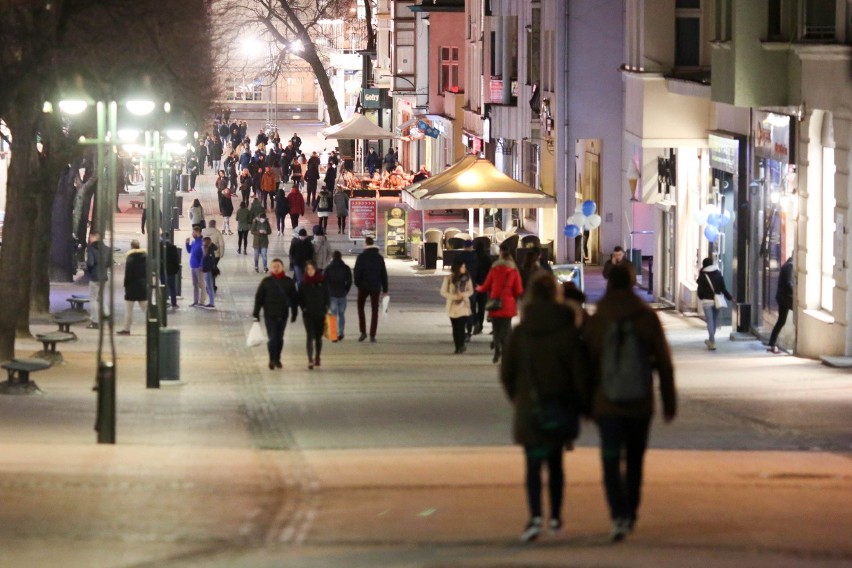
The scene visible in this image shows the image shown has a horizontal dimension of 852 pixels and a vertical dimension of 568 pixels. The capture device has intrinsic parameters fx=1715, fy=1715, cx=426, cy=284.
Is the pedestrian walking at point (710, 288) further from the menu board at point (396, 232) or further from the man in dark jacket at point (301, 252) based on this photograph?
the menu board at point (396, 232)

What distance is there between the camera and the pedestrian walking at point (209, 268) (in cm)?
3106

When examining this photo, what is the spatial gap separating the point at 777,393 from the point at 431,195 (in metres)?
17.2

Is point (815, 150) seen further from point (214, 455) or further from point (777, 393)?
point (214, 455)

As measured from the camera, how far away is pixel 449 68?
6500cm

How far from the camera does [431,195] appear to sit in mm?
36312

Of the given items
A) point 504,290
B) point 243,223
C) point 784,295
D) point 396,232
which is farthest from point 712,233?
point 243,223

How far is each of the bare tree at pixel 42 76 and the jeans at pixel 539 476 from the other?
9309 millimetres

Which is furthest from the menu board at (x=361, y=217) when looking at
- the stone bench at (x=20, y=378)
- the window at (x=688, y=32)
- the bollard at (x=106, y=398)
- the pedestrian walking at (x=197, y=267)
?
the bollard at (x=106, y=398)

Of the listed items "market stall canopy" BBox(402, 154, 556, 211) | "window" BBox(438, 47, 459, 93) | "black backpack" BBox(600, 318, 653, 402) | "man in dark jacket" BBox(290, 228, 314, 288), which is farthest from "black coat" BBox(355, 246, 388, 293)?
"window" BBox(438, 47, 459, 93)

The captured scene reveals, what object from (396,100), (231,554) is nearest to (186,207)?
(396,100)

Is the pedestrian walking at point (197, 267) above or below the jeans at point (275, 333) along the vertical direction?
above

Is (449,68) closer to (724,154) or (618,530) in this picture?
(724,154)

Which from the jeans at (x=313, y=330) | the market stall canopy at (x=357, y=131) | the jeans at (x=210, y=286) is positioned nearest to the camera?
the jeans at (x=313, y=330)

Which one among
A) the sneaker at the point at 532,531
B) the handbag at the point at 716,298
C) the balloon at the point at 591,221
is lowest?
the sneaker at the point at 532,531
